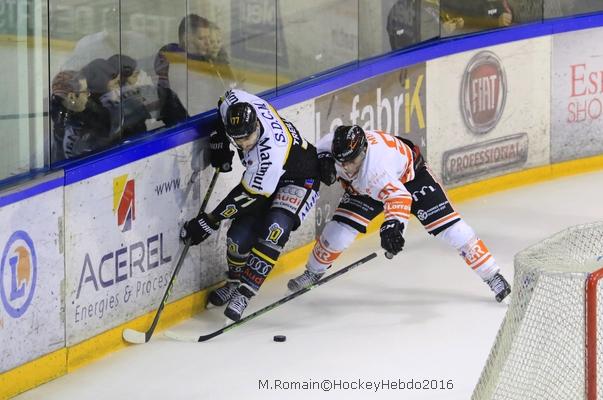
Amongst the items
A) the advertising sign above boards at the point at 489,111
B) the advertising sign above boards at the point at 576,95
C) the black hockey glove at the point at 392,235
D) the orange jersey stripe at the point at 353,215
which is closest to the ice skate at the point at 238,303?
the orange jersey stripe at the point at 353,215

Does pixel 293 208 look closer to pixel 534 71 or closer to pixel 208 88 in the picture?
pixel 208 88

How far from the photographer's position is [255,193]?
6.84m

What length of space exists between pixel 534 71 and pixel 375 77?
151cm


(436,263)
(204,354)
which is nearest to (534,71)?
(436,263)

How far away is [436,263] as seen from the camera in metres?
7.94

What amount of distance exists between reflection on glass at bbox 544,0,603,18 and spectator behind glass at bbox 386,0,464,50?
0.75 metres

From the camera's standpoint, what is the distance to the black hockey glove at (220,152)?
707 centimetres

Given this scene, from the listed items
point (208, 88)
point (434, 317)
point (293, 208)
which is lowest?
point (434, 317)

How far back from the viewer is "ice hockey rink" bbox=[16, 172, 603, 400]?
6.14m

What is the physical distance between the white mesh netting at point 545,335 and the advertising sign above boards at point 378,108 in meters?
3.63

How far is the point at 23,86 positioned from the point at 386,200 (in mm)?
1717

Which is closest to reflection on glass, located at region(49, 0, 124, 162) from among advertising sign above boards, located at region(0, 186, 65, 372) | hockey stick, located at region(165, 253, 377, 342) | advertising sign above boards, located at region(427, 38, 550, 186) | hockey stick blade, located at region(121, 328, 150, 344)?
advertising sign above boards, located at region(0, 186, 65, 372)

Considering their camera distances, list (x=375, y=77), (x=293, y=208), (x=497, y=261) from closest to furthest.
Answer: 1. (x=293, y=208)
2. (x=497, y=261)
3. (x=375, y=77)

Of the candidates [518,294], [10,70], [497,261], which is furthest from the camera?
[497,261]
